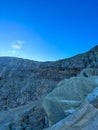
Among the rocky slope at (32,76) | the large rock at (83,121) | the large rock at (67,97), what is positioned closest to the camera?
the large rock at (83,121)

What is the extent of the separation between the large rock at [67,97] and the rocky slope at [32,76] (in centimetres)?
1103

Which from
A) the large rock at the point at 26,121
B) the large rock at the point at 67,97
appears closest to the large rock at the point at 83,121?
the large rock at the point at 67,97

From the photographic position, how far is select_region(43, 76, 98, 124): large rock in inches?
348

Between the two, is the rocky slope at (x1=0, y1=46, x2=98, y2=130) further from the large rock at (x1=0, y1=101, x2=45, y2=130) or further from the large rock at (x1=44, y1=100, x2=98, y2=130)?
the large rock at (x1=44, y1=100, x2=98, y2=130)

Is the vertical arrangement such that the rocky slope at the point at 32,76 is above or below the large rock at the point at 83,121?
above

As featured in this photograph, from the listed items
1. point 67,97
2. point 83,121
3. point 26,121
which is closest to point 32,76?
point 26,121

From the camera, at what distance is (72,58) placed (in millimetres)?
26094

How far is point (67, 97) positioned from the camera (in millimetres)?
9914

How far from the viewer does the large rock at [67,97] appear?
8844mm

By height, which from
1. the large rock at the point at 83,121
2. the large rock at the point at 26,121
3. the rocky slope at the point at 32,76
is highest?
the rocky slope at the point at 32,76

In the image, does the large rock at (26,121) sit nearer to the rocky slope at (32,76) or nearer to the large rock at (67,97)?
the large rock at (67,97)

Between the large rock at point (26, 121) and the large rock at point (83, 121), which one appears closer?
the large rock at point (83, 121)

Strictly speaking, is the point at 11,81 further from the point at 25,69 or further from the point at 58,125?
the point at 58,125

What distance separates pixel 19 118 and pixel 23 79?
1145 cm
